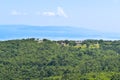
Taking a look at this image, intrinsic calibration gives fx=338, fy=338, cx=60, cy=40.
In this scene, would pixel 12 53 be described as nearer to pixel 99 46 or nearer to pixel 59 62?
pixel 59 62

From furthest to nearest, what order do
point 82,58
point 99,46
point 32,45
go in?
point 99,46 < point 32,45 < point 82,58

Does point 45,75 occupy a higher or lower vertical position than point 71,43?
lower

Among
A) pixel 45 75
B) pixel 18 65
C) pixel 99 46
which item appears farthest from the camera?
pixel 99 46

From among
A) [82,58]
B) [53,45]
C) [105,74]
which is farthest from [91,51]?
[105,74]

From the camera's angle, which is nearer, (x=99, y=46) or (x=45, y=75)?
(x=45, y=75)

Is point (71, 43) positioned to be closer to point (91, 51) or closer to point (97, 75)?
point (91, 51)

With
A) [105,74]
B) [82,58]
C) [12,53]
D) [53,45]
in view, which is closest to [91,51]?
[82,58]
